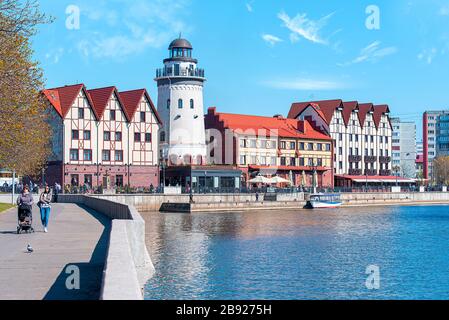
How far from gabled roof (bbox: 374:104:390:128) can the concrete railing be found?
100 meters

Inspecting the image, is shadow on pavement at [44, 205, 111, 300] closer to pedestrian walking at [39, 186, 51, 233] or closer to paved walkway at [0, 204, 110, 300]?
paved walkway at [0, 204, 110, 300]

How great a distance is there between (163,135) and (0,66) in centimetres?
7318

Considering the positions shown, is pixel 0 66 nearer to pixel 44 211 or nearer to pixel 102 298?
pixel 44 211

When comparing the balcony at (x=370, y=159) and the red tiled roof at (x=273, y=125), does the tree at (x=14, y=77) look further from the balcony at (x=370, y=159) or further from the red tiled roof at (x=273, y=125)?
the balcony at (x=370, y=159)

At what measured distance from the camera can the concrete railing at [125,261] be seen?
11.6 meters

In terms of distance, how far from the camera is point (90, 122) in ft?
301

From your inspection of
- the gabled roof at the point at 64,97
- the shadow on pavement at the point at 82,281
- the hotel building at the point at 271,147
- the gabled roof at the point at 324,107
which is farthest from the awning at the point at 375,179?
the shadow on pavement at the point at 82,281

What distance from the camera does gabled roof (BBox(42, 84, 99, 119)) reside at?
89125mm

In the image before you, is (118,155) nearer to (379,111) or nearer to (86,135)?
(86,135)

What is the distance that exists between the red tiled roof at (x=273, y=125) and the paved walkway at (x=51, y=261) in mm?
77563

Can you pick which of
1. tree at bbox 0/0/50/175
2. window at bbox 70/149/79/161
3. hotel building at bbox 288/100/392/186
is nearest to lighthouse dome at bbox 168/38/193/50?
window at bbox 70/149/79/161

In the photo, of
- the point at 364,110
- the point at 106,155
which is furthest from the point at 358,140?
the point at 106,155

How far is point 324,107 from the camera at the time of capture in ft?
420

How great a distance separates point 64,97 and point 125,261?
7857 centimetres
